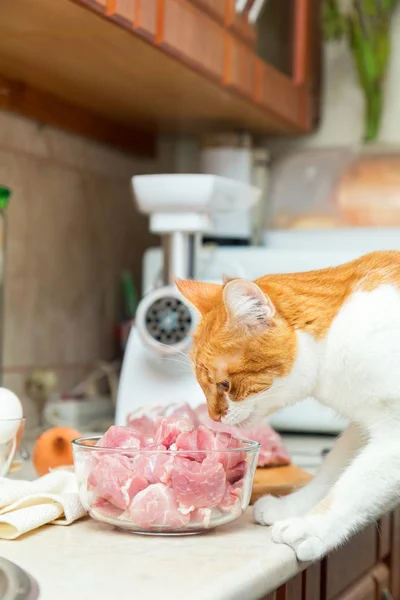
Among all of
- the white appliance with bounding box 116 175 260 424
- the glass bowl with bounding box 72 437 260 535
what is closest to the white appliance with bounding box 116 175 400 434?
the white appliance with bounding box 116 175 260 424

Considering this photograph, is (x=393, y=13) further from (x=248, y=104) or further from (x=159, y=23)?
(x=159, y=23)

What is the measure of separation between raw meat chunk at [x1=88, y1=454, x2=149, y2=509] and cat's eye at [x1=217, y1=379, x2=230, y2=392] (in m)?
0.12

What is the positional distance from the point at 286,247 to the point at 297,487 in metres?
0.85

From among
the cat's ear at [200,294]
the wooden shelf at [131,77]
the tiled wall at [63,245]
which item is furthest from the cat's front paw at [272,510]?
the tiled wall at [63,245]

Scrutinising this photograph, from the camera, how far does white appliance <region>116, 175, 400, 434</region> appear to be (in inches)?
57.7

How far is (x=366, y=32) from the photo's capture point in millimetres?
2076

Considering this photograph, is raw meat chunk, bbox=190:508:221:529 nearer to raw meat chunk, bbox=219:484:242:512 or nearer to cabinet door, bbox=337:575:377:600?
raw meat chunk, bbox=219:484:242:512

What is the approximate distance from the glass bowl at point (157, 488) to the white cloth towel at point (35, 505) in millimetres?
34

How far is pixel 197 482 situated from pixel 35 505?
0.18 meters

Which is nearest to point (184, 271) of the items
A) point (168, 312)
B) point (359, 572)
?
point (168, 312)

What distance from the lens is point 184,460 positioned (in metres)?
0.90

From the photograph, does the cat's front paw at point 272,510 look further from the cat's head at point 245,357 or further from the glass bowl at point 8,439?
the glass bowl at point 8,439

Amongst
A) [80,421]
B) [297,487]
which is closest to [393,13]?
[80,421]

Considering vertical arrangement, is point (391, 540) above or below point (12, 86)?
below
